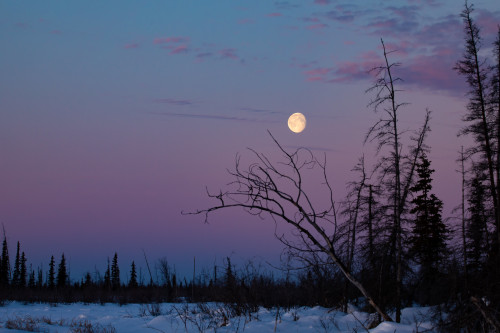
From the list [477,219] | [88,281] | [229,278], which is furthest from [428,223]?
[88,281]

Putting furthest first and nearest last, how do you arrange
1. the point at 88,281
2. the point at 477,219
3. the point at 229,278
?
the point at 88,281, the point at 477,219, the point at 229,278

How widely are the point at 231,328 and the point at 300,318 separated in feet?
6.36

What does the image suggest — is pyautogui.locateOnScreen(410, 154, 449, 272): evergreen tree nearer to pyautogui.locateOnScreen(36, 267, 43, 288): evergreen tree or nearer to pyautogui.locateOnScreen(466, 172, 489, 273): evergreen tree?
pyautogui.locateOnScreen(466, 172, 489, 273): evergreen tree

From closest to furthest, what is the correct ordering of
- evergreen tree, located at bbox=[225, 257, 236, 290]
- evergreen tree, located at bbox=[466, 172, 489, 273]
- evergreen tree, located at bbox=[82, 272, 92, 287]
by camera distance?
evergreen tree, located at bbox=[225, 257, 236, 290]
evergreen tree, located at bbox=[466, 172, 489, 273]
evergreen tree, located at bbox=[82, 272, 92, 287]

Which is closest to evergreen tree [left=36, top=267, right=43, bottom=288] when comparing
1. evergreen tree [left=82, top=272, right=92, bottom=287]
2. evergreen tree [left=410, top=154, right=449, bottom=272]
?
evergreen tree [left=82, top=272, right=92, bottom=287]

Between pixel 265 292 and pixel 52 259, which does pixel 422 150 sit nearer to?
pixel 265 292

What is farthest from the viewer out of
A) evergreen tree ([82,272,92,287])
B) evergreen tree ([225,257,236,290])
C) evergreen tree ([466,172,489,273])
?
evergreen tree ([82,272,92,287])

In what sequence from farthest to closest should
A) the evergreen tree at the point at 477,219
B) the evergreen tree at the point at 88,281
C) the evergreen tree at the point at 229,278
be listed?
the evergreen tree at the point at 88,281, the evergreen tree at the point at 477,219, the evergreen tree at the point at 229,278

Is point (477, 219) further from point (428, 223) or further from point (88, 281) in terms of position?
point (88, 281)

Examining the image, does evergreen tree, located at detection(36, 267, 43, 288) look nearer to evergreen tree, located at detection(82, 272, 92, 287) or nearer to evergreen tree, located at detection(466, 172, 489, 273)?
evergreen tree, located at detection(82, 272, 92, 287)

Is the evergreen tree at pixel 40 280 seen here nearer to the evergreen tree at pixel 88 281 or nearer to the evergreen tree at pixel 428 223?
the evergreen tree at pixel 88 281

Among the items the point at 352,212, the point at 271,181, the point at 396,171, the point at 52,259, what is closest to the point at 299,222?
the point at 271,181

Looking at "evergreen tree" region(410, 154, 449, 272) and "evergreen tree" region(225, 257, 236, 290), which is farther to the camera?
"evergreen tree" region(410, 154, 449, 272)

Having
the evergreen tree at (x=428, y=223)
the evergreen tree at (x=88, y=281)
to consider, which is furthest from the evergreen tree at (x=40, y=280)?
the evergreen tree at (x=428, y=223)
